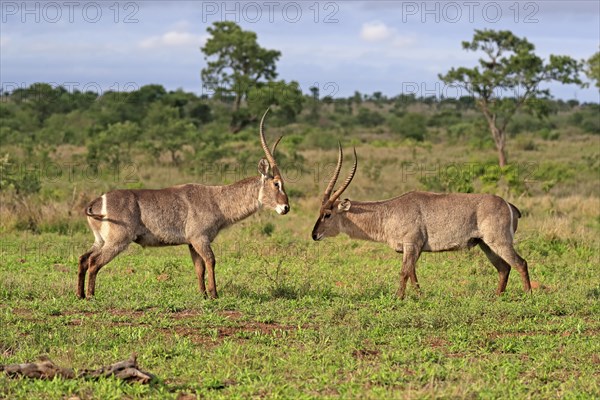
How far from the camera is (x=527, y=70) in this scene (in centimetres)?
2634

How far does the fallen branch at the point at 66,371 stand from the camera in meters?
5.52

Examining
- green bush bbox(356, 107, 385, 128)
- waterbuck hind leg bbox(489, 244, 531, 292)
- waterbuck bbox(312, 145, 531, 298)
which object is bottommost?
waterbuck hind leg bbox(489, 244, 531, 292)

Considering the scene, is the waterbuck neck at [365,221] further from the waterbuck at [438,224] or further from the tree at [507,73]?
the tree at [507,73]

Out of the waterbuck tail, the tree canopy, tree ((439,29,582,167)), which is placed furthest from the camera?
the tree canopy

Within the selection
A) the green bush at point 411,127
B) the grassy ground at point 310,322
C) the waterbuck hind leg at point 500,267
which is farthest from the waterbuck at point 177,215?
the green bush at point 411,127

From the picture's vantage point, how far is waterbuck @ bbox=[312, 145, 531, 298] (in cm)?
936

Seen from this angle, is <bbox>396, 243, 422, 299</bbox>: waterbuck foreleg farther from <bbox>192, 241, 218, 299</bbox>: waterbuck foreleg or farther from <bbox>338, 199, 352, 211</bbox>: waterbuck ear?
<bbox>192, 241, 218, 299</bbox>: waterbuck foreleg

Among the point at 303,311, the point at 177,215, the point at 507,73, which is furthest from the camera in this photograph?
the point at 507,73

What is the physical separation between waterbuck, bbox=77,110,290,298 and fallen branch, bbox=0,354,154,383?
122 inches

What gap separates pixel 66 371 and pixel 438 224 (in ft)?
16.3

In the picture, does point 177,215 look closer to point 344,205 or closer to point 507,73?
point 344,205

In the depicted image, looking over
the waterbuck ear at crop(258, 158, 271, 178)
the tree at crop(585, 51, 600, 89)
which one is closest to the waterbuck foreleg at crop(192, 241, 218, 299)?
the waterbuck ear at crop(258, 158, 271, 178)

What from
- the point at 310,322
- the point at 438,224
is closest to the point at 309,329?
the point at 310,322

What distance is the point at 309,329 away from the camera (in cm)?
734
